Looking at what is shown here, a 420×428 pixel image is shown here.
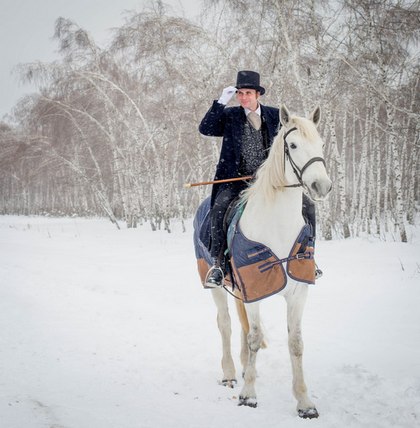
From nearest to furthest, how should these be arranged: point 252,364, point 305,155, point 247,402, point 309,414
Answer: point 305,155 < point 309,414 < point 247,402 < point 252,364

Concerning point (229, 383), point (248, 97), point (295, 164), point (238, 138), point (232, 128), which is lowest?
point (229, 383)

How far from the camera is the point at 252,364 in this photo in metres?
3.12

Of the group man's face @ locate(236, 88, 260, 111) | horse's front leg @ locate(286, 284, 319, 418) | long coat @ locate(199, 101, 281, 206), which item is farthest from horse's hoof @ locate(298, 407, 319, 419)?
man's face @ locate(236, 88, 260, 111)

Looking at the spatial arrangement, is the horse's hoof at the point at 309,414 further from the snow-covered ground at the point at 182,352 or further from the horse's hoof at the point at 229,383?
the horse's hoof at the point at 229,383

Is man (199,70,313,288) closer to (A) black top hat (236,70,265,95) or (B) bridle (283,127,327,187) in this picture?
(A) black top hat (236,70,265,95)

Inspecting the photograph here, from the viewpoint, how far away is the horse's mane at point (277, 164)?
2580mm

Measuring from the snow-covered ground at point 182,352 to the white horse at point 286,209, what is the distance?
266mm

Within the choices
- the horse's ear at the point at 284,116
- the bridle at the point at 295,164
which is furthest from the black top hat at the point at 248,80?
the bridle at the point at 295,164

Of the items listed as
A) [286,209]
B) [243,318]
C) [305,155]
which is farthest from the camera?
[243,318]

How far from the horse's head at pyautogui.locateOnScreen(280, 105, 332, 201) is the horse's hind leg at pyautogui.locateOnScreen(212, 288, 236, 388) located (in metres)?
Answer: 1.80

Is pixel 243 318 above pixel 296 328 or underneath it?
underneath

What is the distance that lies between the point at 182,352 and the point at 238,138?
254cm

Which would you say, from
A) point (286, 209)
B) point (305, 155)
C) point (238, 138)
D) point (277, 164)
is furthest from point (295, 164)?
point (238, 138)

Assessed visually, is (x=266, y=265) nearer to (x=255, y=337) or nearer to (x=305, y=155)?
(x=255, y=337)
